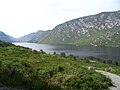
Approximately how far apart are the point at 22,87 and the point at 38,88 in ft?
2.75

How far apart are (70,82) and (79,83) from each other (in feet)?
3.11

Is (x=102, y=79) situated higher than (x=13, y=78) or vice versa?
(x=13, y=78)

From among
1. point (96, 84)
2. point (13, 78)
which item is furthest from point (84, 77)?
point (13, 78)

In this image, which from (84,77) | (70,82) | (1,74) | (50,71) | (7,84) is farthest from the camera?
(50,71)

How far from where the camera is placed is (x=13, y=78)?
543 inches

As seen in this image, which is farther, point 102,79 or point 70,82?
point 102,79

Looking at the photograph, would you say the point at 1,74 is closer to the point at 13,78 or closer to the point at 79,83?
the point at 13,78

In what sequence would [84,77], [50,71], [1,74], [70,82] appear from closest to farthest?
[1,74]
[70,82]
[84,77]
[50,71]

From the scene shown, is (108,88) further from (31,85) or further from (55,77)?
(31,85)

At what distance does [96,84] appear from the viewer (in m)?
26.5

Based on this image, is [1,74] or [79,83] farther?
[79,83]

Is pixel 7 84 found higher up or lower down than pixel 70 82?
higher up

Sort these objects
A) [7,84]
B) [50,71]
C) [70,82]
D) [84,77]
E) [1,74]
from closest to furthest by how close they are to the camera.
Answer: [7,84], [1,74], [70,82], [84,77], [50,71]

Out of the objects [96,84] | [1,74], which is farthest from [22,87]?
[96,84]
